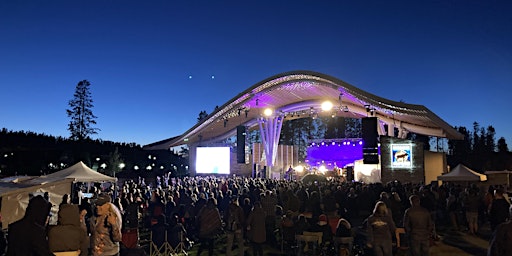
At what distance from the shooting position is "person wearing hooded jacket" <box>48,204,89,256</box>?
15.0 feet

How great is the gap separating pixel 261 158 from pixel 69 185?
987 inches

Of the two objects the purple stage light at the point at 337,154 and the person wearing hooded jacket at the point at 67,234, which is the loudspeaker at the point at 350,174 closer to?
the purple stage light at the point at 337,154

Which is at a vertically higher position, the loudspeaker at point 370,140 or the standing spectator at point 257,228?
the loudspeaker at point 370,140

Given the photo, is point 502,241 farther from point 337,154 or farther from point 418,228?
point 337,154

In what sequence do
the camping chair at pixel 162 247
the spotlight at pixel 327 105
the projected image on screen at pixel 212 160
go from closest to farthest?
the camping chair at pixel 162 247 → the spotlight at pixel 327 105 → the projected image on screen at pixel 212 160

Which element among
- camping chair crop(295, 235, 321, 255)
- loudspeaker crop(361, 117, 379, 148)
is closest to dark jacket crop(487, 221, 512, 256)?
camping chair crop(295, 235, 321, 255)

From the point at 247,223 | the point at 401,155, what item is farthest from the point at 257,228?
the point at 401,155

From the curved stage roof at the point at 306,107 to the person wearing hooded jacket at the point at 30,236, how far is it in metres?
20.2

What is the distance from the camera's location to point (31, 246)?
15.0ft

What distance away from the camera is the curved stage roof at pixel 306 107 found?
77.9ft

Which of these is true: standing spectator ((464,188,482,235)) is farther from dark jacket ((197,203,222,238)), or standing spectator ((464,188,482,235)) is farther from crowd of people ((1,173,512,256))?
dark jacket ((197,203,222,238))

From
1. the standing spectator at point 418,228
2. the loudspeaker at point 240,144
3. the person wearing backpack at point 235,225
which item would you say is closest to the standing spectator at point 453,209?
the standing spectator at point 418,228

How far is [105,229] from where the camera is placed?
5504 millimetres

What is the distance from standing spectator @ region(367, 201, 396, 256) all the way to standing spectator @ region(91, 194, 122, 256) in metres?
3.61
